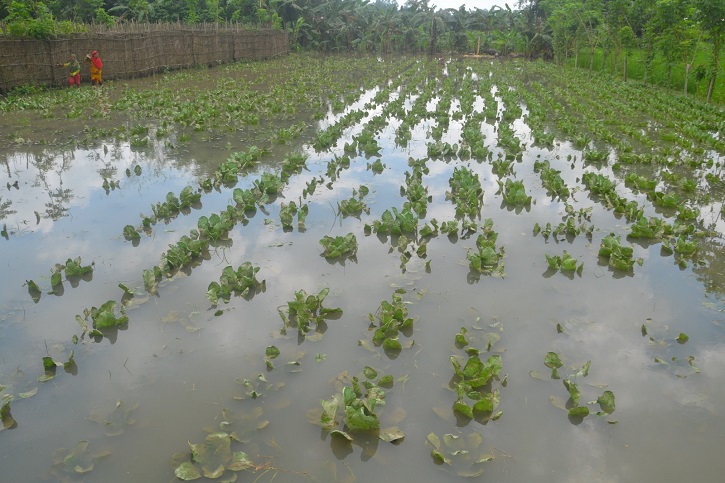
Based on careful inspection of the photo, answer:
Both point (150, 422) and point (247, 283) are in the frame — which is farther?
point (247, 283)

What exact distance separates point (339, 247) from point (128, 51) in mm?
18179

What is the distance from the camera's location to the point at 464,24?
42.5 meters

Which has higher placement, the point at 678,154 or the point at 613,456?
the point at 678,154

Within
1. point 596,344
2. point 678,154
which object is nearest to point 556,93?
point 678,154

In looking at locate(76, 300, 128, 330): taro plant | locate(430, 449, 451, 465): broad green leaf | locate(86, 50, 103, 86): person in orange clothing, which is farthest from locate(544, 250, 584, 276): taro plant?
locate(86, 50, 103, 86): person in orange clothing

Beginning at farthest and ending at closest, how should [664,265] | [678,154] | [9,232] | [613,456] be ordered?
1. [678,154]
2. [9,232]
3. [664,265]
4. [613,456]

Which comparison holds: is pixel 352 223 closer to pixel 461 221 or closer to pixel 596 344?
pixel 461 221

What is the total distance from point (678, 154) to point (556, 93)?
31.2 feet

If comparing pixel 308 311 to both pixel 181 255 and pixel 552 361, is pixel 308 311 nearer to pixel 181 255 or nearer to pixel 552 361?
pixel 181 255

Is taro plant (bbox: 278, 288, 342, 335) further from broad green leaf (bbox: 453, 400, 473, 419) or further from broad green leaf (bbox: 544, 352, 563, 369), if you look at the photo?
broad green leaf (bbox: 544, 352, 563, 369)

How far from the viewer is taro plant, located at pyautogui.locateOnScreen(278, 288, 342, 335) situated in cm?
440

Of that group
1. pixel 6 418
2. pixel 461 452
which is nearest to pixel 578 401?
pixel 461 452

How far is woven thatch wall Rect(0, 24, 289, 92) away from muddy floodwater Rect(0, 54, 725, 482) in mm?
7922

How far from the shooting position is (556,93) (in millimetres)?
18562
